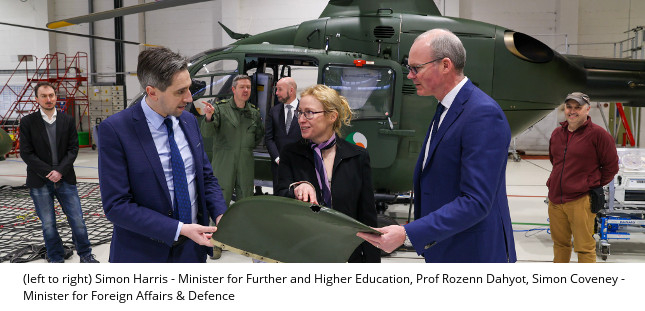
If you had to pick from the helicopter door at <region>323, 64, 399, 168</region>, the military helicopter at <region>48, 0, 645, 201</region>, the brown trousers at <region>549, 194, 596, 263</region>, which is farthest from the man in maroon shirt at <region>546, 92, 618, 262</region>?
the helicopter door at <region>323, 64, 399, 168</region>

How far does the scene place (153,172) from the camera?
1829 mm

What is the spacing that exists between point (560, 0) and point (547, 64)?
33.2ft

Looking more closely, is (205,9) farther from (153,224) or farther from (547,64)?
(153,224)

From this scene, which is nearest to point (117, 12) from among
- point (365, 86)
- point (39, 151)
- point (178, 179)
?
point (39, 151)

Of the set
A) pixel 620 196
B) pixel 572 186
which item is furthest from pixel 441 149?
pixel 620 196

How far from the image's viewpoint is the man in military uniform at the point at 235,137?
191 inches

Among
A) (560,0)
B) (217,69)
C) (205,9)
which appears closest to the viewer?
(217,69)

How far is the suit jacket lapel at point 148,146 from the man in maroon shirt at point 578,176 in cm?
353

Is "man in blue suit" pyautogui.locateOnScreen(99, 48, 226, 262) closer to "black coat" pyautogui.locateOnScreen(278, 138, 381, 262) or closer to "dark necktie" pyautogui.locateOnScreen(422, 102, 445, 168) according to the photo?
"black coat" pyautogui.locateOnScreen(278, 138, 381, 262)

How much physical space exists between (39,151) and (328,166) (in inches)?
139

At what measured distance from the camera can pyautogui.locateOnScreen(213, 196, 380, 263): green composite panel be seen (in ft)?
5.07

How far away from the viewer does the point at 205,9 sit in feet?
51.1

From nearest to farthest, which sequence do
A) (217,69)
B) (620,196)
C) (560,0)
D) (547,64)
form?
(620,196) → (547,64) → (217,69) → (560,0)

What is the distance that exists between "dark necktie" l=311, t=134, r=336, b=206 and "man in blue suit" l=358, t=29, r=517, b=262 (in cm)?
46
